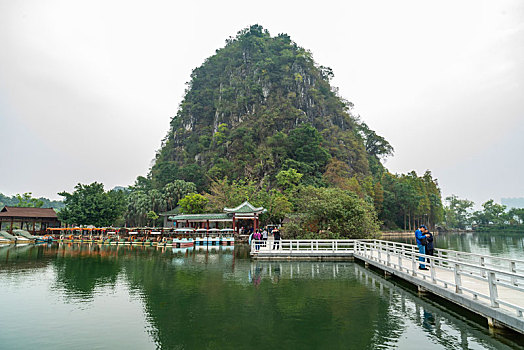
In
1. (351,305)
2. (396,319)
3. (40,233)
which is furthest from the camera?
(40,233)

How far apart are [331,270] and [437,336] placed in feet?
28.5

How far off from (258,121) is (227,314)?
5470cm

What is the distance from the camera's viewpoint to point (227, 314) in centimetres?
802

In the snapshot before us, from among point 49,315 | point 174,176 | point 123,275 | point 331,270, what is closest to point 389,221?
point 174,176

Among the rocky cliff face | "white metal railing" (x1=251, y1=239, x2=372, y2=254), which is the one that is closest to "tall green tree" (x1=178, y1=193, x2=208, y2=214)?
the rocky cliff face

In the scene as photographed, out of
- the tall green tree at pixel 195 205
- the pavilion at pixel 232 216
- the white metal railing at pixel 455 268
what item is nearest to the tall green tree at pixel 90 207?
the tall green tree at pixel 195 205

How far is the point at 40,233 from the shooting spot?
41031mm

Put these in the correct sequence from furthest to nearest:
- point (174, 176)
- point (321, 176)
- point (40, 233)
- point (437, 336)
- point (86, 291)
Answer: point (174, 176) → point (321, 176) → point (40, 233) → point (86, 291) → point (437, 336)

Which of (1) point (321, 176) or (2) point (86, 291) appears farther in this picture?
(1) point (321, 176)

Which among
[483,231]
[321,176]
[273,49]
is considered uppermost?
[273,49]

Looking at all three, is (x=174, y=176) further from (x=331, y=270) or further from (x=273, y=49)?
(x=331, y=270)

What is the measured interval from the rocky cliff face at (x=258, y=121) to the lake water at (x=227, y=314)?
1562 inches

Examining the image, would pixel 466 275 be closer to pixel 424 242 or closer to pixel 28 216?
pixel 424 242

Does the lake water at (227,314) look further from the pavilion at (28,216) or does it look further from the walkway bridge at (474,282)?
the pavilion at (28,216)
